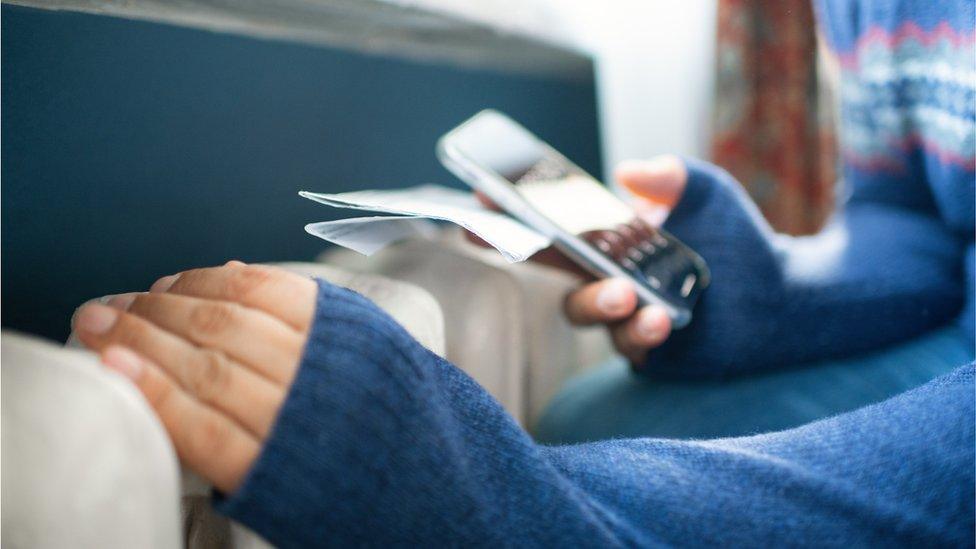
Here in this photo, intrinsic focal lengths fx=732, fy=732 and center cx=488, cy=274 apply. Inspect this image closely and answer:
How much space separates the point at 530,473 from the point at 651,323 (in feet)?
0.66

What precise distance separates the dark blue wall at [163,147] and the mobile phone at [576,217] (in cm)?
11

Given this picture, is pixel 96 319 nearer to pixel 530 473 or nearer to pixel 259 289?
pixel 259 289

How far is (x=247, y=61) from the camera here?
0.51 m

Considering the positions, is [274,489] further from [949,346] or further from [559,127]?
[559,127]

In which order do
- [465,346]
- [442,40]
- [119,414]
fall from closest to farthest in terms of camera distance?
[119,414] → [465,346] → [442,40]

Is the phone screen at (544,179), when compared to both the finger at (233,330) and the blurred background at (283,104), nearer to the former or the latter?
the blurred background at (283,104)

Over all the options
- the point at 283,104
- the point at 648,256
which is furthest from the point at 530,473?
the point at 283,104

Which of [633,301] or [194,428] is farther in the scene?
[633,301]

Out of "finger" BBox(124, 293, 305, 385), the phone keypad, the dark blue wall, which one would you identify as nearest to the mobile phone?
the phone keypad

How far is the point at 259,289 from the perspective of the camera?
31 centimetres

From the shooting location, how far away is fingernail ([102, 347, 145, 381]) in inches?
10.6

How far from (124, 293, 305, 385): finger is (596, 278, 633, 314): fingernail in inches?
9.5

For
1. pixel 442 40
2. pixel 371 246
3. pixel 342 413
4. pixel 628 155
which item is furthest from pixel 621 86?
pixel 342 413

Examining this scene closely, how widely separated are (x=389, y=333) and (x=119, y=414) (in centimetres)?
10
